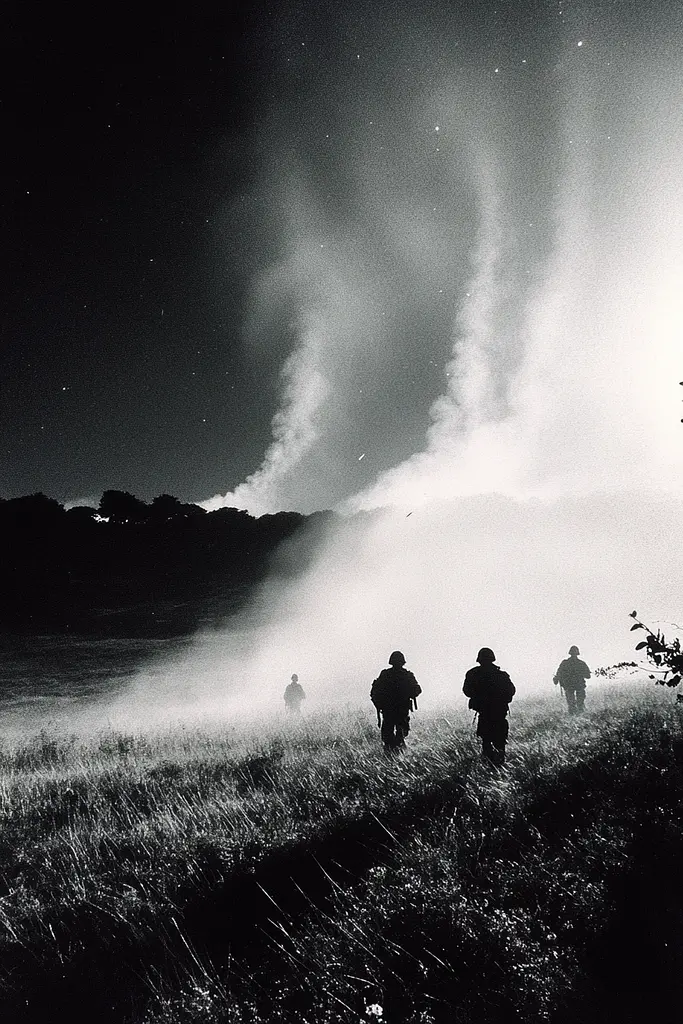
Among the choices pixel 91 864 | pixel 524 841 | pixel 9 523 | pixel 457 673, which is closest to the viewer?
pixel 524 841

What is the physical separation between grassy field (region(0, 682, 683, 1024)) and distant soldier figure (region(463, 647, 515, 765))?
74 cm

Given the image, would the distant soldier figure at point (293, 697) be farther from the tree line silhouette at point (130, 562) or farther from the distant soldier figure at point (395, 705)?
the tree line silhouette at point (130, 562)

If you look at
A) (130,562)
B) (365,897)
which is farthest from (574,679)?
(130,562)

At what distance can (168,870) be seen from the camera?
4.62 meters

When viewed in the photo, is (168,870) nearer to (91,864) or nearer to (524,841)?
(91,864)

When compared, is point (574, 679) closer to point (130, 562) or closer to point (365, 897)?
point (365, 897)

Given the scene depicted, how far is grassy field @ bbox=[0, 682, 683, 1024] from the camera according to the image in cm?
273

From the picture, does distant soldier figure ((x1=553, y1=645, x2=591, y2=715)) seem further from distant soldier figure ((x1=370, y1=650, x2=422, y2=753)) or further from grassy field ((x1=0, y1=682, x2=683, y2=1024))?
grassy field ((x1=0, y1=682, x2=683, y2=1024))

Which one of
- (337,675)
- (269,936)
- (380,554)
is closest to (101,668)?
(337,675)

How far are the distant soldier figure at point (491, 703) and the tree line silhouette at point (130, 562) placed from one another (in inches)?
1593

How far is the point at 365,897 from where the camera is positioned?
149 inches

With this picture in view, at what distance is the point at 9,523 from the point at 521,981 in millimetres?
65781

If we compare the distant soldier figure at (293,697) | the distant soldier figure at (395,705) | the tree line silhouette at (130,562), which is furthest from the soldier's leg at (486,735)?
the tree line silhouette at (130,562)

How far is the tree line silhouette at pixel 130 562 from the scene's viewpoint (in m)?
45.8
